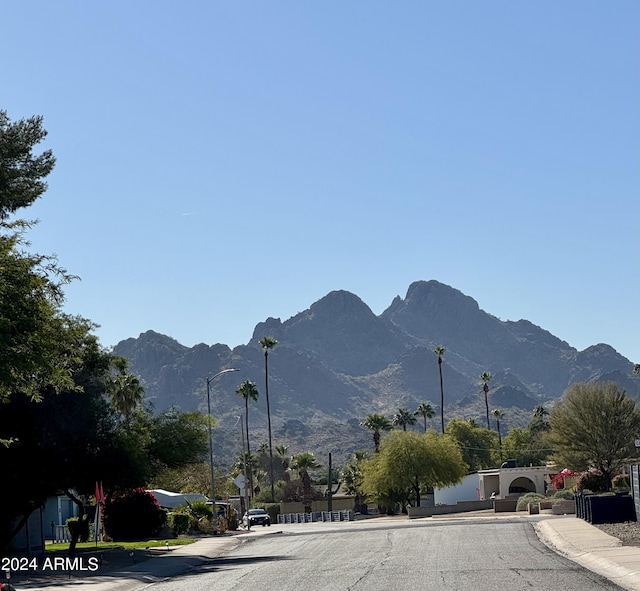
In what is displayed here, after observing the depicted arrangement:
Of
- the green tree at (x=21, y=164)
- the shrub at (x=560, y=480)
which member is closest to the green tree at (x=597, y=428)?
the shrub at (x=560, y=480)

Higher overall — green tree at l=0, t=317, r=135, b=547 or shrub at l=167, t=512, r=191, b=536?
green tree at l=0, t=317, r=135, b=547

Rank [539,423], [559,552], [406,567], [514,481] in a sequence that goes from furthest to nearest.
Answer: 1. [539,423]
2. [514,481]
3. [559,552]
4. [406,567]

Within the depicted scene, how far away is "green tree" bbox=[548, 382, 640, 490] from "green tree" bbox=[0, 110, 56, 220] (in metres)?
48.3

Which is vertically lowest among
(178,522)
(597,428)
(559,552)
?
(559,552)

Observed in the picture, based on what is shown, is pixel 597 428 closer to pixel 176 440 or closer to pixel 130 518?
pixel 176 440

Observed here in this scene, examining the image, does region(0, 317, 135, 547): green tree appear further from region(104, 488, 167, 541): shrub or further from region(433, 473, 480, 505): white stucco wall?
region(433, 473, 480, 505): white stucco wall

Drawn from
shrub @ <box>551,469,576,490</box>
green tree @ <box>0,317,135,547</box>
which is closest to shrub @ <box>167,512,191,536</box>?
green tree @ <box>0,317,135,547</box>

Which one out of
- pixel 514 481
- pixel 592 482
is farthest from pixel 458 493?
pixel 592 482

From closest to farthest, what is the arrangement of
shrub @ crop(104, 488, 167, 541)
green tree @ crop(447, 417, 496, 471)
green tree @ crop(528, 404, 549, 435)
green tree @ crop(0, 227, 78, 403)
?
green tree @ crop(0, 227, 78, 403) → shrub @ crop(104, 488, 167, 541) → green tree @ crop(447, 417, 496, 471) → green tree @ crop(528, 404, 549, 435)

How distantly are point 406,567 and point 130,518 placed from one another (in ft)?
100

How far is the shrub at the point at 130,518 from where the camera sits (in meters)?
53.6

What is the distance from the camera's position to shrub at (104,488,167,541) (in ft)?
176

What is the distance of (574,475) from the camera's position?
251 feet

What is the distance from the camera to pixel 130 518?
2108 inches
